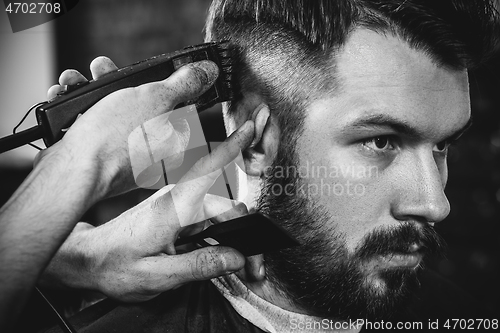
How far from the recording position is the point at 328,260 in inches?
45.0

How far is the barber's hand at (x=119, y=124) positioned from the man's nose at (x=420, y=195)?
1.48 ft

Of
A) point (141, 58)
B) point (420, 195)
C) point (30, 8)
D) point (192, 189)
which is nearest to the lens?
point (192, 189)

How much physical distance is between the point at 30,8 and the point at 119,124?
A: 2.01ft

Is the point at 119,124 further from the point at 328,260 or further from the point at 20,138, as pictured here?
the point at 328,260

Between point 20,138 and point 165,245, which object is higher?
point 20,138

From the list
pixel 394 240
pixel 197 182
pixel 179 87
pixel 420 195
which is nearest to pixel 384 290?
pixel 394 240

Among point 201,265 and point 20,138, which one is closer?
point 20,138

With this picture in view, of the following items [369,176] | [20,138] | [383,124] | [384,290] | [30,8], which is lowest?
[384,290]

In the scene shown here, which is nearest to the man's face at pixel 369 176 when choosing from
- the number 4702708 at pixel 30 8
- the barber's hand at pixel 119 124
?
the barber's hand at pixel 119 124

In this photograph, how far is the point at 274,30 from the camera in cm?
115

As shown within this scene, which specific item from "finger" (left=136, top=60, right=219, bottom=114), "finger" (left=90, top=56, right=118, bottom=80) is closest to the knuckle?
"finger" (left=136, top=60, right=219, bottom=114)

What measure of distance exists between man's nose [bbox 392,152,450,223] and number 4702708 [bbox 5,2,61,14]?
0.95m

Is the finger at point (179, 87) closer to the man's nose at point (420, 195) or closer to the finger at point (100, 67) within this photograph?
the finger at point (100, 67)

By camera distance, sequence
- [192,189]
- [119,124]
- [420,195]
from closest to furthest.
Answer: [119,124] → [192,189] → [420,195]
